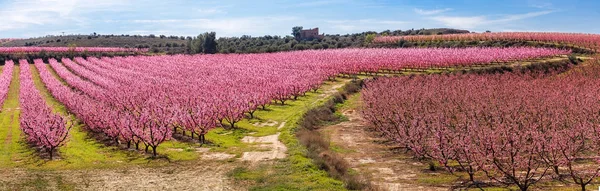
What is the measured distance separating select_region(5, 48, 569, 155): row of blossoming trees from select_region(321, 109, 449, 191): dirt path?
965cm

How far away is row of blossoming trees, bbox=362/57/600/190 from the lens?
2731 centimetres

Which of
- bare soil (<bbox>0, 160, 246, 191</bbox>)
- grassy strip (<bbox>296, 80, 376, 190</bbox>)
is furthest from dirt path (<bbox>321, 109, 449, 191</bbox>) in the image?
bare soil (<bbox>0, 160, 246, 191</bbox>)

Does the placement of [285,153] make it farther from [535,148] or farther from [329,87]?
[329,87]

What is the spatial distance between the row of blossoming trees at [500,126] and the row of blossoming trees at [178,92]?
12946 millimetres

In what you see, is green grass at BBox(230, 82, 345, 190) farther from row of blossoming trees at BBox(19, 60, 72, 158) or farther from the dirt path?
row of blossoming trees at BBox(19, 60, 72, 158)

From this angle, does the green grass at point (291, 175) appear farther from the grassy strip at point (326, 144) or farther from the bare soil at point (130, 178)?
the bare soil at point (130, 178)

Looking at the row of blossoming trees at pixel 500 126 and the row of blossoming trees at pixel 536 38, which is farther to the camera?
the row of blossoming trees at pixel 536 38

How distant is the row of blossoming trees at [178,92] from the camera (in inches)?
1542

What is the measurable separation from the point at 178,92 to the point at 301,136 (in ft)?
72.4

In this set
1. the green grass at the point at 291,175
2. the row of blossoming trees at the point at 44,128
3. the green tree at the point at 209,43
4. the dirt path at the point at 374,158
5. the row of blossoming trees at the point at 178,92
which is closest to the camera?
the green grass at the point at 291,175

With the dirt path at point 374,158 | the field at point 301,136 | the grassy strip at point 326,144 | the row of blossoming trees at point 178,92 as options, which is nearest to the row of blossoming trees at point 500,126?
the field at point 301,136

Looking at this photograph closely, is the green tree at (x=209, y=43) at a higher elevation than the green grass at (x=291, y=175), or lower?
higher

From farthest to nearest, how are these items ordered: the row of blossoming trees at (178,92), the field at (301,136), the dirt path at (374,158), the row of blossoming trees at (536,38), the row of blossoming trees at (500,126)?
the row of blossoming trees at (536,38)
the row of blossoming trees at (178,92)
the dirt path at (374,158)
the field at (301,136)
the row of blossoming trees at (500,126)

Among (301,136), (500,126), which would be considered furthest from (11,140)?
(500,126)
